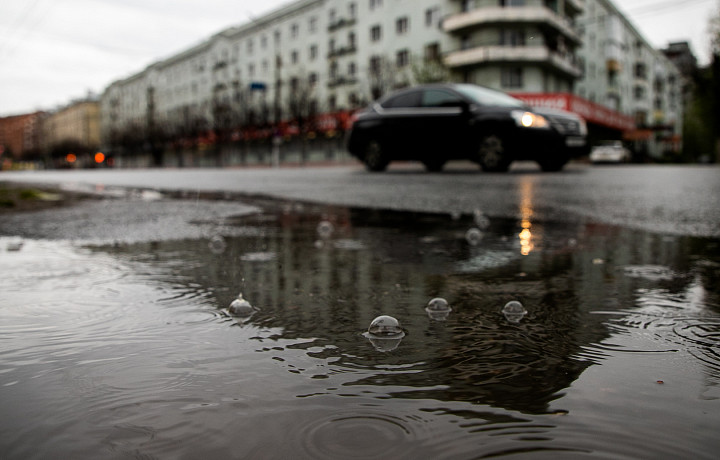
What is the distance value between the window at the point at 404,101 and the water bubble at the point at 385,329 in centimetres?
972

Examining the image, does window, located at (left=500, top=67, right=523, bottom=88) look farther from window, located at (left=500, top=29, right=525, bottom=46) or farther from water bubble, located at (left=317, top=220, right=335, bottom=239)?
water bubble, located at (left=317, top=220, right=335, bottom=239)

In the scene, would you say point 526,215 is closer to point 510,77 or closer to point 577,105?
point 510,77

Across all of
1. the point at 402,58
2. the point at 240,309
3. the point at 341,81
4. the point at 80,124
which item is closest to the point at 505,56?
the point at 402,58

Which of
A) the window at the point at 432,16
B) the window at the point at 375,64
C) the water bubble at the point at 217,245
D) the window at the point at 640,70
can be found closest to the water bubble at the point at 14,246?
the water bubble at the point at 217,245

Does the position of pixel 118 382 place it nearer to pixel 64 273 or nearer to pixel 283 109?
pixel 64 273

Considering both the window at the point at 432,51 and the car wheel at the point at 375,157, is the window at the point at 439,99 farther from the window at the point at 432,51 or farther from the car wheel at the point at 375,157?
the window at the point at 432,51

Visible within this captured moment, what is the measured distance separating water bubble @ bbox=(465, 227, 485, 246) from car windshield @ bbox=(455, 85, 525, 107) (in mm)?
6757

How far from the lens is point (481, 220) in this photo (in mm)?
4508

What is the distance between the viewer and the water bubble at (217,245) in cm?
316

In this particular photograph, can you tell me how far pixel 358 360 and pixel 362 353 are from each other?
Result: 5 centimetres

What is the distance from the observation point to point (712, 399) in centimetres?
111

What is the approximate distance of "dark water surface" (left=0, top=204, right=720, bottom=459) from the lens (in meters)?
0.96

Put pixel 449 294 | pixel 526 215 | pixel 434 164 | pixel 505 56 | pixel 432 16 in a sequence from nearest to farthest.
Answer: pixel 449 294
pixel 526 215
pixel 434 164
pixel 505 56
pixel 432 16

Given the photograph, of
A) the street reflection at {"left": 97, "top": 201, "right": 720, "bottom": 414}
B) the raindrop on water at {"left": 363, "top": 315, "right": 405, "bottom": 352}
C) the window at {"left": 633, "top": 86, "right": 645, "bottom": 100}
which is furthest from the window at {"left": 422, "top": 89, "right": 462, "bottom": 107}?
the window at {"left": 633, "top": 86, "right": 645, "bottom": 100}
